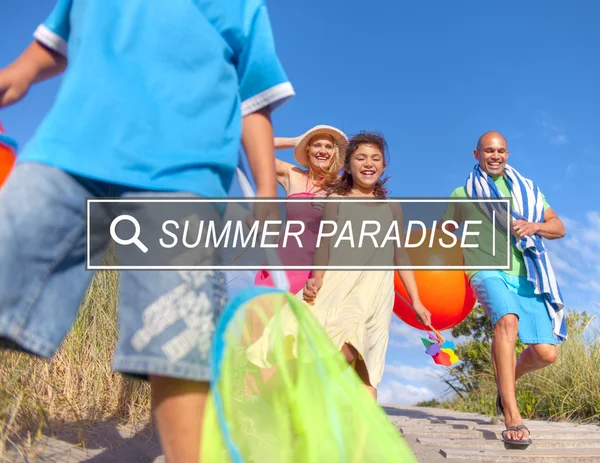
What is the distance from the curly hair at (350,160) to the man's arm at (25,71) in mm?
2814

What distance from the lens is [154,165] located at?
4.76ft

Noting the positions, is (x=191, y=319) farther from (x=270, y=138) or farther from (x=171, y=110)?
(x=270, y=138)

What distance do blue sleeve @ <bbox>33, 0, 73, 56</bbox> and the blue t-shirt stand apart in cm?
15

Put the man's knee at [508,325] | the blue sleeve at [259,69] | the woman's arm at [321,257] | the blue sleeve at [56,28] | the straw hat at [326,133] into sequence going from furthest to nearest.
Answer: the straw hat at [326,133]
the man's knee at [508,325]
the woman's arm at [321,257]
the blue sleeve at [56,28]
the blue sleeve at [259,69]

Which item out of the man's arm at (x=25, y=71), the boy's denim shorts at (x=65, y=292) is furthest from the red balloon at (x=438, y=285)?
the boy's denim shorts at (x=65, y=292)

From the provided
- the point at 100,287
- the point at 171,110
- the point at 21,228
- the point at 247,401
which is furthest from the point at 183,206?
the point at 100,287

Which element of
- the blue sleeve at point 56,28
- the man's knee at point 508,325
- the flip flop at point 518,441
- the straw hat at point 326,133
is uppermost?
the straw hat at point 326,133

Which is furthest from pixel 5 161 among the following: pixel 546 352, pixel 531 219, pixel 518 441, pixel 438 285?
pixel 546 352

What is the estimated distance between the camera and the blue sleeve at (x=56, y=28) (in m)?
1.82

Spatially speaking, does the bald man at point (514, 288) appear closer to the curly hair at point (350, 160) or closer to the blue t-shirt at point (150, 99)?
the curly hair at point (350, 160)

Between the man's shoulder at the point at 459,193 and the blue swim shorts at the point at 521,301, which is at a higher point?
the man's shoulder at the point at 459,193

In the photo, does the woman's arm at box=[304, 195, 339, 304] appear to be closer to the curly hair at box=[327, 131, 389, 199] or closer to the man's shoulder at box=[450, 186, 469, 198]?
the curly hair at box=[327, 131, 389, 199]

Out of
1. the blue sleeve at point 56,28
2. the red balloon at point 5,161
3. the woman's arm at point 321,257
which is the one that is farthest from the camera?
the woman's arm at point 321,257

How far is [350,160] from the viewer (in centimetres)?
460
